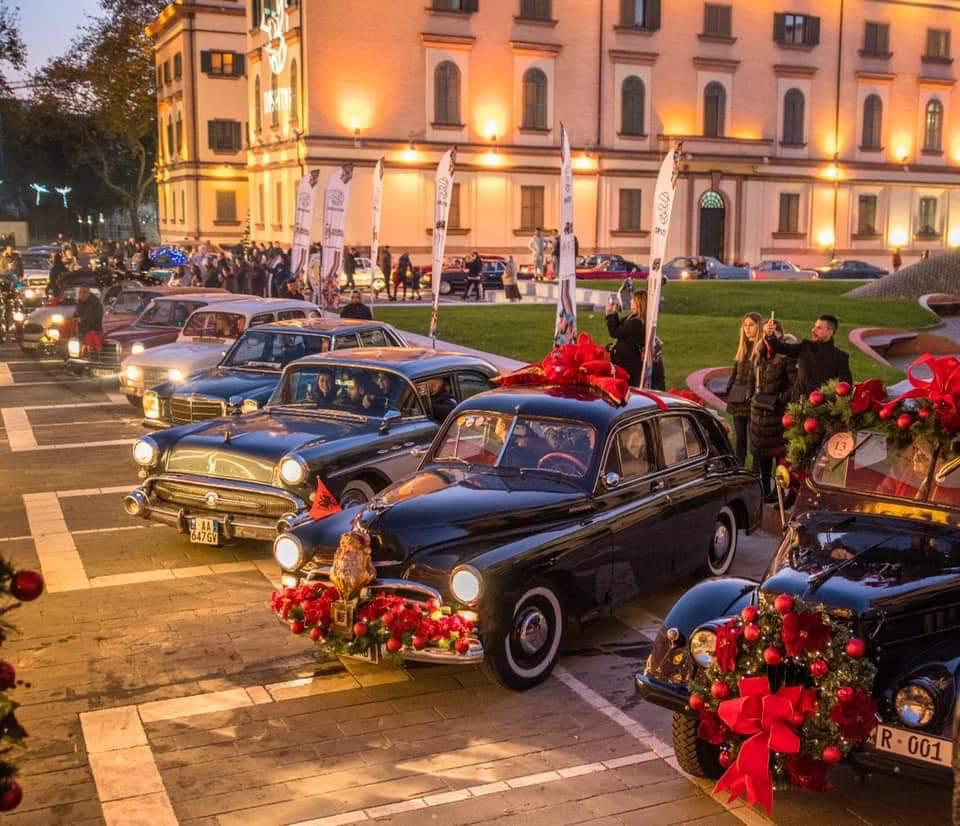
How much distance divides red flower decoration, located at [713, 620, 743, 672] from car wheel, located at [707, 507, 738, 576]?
149 inches

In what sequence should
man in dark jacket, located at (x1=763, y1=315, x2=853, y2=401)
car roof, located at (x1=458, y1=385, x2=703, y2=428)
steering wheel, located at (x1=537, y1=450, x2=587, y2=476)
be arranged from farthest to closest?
man in dark jacket, located at (x1=763, y1=315, x2=853, y2=401)
car roof, located at (x1=458, y1=385, x2=703, y2=428)
steering wheel, located at (x1=537, y1=450, x2=587, y2=476)

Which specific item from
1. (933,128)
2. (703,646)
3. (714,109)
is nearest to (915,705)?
(703,646)

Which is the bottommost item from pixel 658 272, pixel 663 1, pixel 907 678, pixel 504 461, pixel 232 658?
pixel 232 658

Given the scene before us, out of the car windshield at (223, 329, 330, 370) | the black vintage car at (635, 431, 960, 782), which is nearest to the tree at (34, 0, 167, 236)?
the car windshield at (223, 329, 330, 370)

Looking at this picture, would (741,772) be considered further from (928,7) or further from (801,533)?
(928,7)

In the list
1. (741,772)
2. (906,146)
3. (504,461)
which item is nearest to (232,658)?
(504,461)

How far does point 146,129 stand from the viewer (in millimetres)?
69375

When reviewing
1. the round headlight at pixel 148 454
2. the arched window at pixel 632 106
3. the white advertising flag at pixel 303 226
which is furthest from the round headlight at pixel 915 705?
the arched window at pixel 632 106

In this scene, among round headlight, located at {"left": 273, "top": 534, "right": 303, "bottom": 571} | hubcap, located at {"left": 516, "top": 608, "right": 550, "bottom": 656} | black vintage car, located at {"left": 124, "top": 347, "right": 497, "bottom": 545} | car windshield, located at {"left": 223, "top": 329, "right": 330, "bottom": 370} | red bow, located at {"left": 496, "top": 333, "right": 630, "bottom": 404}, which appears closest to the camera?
hubcap, located at {"left": 516, "top": 608, "right": 550, "bottom": 656}

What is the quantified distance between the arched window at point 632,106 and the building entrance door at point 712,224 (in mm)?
4614

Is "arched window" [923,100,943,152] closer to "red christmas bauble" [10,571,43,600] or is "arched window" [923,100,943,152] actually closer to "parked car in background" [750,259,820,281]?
"parked car in background" [750,259,820,281]

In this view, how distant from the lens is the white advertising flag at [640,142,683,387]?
1265 centimetres

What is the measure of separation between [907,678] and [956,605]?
0.67 meters

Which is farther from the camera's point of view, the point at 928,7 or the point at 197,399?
the point at 928,7
